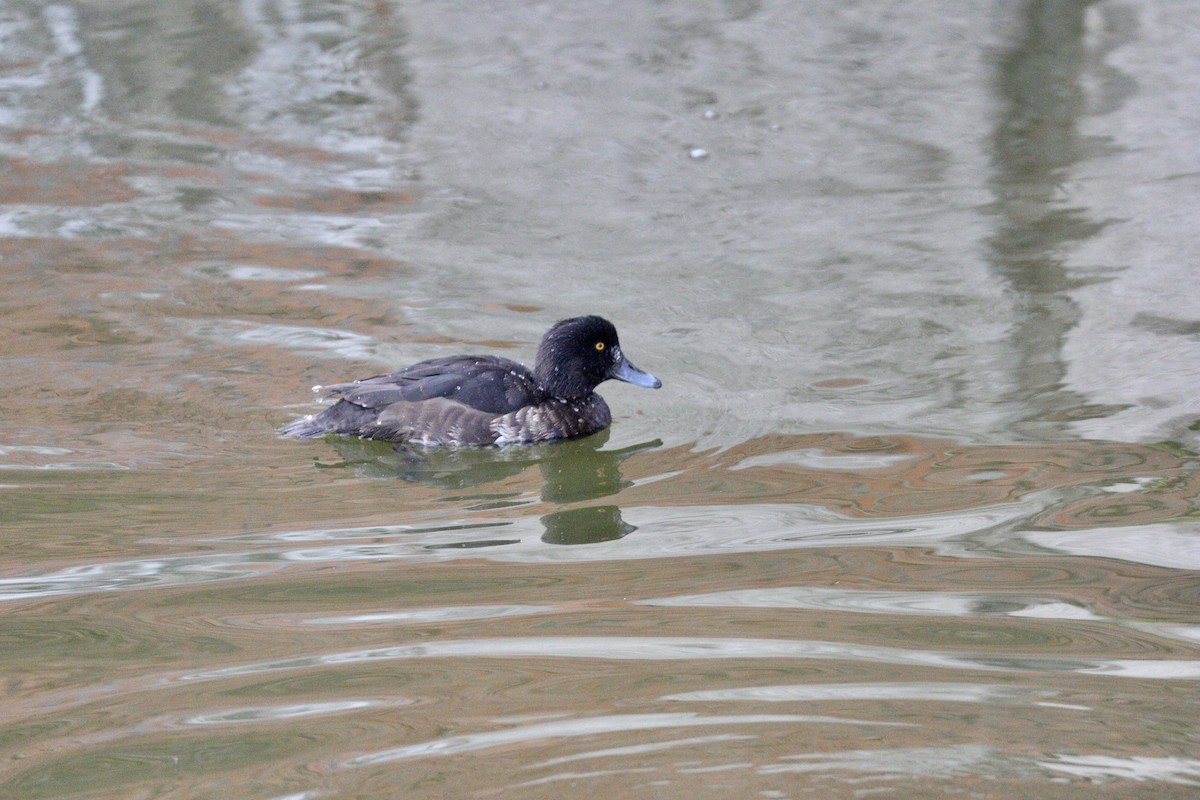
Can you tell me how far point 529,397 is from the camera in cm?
792

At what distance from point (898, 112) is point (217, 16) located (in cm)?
782

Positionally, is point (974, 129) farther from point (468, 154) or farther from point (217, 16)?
point (217, 16)

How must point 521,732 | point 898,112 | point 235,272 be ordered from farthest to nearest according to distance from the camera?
point 898,112 < point 235,272 < point 521,732

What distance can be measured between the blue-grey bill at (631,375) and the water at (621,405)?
0.28 metres

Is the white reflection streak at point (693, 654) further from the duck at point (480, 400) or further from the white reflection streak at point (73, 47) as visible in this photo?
the white reflection streak at point (73, 47)

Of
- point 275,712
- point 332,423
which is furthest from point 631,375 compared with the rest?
point 275,712


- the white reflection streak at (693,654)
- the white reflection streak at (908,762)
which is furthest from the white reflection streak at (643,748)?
the white reflection streak at (693,654)

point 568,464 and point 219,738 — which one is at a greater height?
point 219,738

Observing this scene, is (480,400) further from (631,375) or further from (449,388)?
(631,375)

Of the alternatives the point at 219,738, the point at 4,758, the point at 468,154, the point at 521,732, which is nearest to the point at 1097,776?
the point at 521,732

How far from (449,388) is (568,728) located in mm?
3768

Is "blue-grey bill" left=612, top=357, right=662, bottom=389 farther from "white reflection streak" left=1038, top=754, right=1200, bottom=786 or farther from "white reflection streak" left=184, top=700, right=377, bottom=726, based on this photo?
"white reflection streak" left=1038, top=754, right=1200, bottom=786

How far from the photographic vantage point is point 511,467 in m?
7.65

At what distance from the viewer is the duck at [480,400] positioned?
25.6 feet
